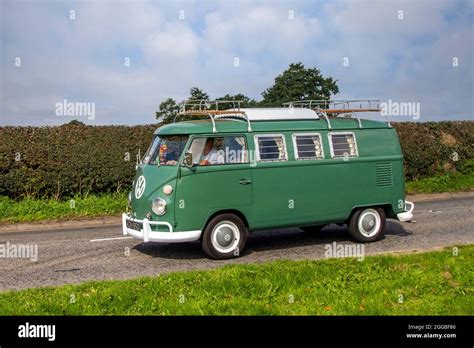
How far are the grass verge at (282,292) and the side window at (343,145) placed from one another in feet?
10.0

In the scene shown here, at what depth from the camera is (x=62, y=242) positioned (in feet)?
41.3

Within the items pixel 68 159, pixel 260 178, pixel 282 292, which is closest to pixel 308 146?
pixel 260 178

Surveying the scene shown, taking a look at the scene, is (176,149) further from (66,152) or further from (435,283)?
(66,152)

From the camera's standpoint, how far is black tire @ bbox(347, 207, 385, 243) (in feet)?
37.9

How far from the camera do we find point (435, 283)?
7.56 metres

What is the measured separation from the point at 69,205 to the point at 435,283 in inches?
462

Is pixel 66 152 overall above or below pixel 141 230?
above

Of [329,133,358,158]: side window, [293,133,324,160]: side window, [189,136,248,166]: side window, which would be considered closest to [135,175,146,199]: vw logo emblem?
[189,136,248,166]: side window

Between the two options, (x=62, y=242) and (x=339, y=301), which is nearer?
(x=339, y=301)

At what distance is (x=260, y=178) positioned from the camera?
1055cm

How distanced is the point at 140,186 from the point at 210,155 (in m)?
1.41
